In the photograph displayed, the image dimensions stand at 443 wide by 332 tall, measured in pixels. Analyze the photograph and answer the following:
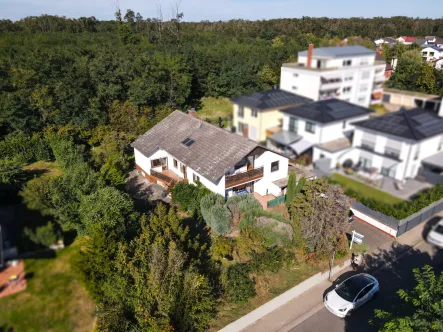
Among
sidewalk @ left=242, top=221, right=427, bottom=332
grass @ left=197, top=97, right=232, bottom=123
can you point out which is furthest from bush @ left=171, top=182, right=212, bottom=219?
grass @ left=197, top=97, right=232, bottom=123

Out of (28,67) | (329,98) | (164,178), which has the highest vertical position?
(329,98)

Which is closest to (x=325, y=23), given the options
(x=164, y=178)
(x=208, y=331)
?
(x=208, y=331)

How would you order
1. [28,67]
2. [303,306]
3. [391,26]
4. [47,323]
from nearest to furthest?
1. [391,26]
2. [47,323]
3. [303,306]
4. [28,67]

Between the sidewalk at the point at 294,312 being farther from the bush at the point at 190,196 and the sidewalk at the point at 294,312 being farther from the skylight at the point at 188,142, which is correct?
the skylight at the point at 188,142

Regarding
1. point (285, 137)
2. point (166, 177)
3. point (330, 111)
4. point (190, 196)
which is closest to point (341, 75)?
point (330, 111)

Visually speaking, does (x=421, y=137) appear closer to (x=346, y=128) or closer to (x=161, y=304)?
(x=346, y=128)

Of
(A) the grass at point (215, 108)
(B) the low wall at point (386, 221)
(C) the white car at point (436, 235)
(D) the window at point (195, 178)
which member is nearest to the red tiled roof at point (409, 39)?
(A) the grass at point (215, 108)
